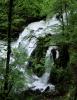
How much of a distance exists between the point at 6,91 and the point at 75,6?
4648 millimetres

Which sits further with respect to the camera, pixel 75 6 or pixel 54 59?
pixel 54 59

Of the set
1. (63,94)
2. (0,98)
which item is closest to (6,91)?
(0,98)

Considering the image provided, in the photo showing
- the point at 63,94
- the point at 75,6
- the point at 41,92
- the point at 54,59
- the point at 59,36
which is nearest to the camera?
the point at 59,36

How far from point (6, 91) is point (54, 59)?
5.54m

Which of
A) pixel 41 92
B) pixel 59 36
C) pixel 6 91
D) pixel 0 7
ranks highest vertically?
pixel 0 7

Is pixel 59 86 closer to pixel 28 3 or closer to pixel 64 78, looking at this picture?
pixel 64 78

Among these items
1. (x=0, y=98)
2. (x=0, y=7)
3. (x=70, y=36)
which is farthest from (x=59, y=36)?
(x=0, y=98)

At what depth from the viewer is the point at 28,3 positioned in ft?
31.6

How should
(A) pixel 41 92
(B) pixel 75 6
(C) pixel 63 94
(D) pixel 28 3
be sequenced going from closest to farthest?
(D) pixel 28 3 < (B) pixel 75 6 < (C) pixel 63 94 < (A) pixel 41 92

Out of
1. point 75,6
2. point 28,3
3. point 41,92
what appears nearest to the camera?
point 28,3

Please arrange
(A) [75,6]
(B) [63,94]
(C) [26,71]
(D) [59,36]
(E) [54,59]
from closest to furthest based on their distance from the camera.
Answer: (C) [26,71] < (D) [59,36] < (A) [75,6] < (B) [63,94] < (E) [54,59]

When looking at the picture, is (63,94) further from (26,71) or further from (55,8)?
(55,8)

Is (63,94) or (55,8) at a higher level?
(55,8)

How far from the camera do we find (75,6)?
11.9 metres
